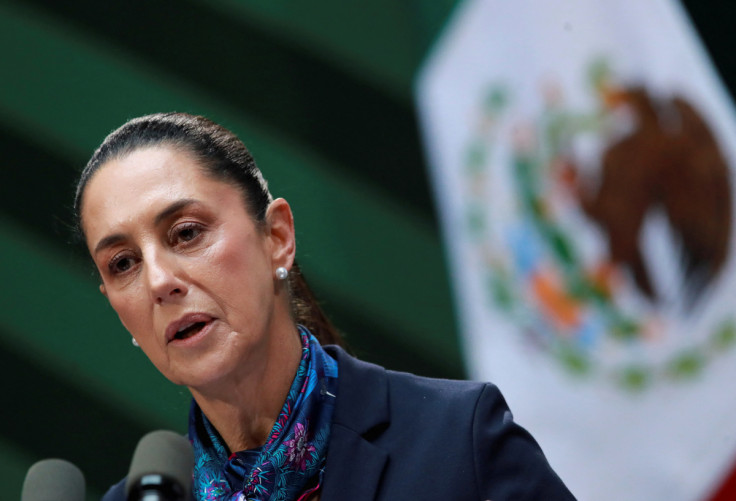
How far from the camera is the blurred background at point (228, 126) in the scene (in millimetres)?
3020

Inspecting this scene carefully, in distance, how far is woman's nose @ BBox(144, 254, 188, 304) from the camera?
150 cm

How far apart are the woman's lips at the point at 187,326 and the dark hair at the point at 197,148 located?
9.5 inches

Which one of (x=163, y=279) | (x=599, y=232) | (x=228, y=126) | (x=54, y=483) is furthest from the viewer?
(x=228, y=126)

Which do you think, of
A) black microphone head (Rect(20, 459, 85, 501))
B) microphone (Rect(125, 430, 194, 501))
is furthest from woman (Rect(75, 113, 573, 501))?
microphone (Rect(125, 430, 194, 501))

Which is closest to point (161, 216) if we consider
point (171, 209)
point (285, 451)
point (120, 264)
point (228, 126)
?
point (171, 209)

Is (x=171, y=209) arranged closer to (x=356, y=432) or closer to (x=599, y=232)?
(x=356, y=432)

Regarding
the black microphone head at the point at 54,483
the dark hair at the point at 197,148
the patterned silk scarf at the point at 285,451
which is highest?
the dark hair at the point at 197,148

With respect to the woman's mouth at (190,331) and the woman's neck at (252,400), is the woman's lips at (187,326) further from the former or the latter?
the woman's neck at (252,400)

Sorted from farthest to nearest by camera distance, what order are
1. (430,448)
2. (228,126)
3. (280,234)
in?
(228,126), (280,234), (430,448)

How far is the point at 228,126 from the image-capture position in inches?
127

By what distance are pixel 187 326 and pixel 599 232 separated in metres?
1.88

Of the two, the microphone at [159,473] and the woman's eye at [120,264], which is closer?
the microphone at [159,473]

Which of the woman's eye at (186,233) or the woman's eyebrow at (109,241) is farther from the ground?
the woman's eye at (186,233)

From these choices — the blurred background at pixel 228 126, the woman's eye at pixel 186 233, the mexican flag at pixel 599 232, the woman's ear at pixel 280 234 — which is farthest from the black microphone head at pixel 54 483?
the mexican flag at pixel 599 232
